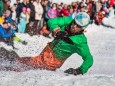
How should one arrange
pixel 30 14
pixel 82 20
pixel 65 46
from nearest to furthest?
pixel 82 20
pixel 65 46
pixel 30 14

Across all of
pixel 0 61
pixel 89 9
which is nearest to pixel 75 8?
pixel 89 9

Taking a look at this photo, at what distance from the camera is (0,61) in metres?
8.87

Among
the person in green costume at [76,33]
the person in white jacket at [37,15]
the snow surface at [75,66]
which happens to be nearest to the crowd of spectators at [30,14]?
the person in white jacket at [37,15]

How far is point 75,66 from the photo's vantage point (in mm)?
11859

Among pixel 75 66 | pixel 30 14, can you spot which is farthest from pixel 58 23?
pixel 30 14

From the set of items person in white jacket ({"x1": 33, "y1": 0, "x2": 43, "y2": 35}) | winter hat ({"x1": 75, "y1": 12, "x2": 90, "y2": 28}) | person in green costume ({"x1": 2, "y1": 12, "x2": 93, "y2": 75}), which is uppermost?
winter hat ({"x1": 75, "y1": 12, "x2": 90, "y2": 28})

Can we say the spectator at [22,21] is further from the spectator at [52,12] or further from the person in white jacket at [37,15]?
the spectator at [52,12]

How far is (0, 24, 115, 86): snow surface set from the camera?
678 centimetres

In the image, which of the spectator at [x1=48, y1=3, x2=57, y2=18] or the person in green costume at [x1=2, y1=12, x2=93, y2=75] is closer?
the person in green costume at [x1=2, y1=12, x2=93, y2=75]

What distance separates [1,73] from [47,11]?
8.16 metres

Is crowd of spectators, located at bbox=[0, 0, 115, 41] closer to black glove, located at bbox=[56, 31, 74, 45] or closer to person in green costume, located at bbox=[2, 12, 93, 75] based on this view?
person in green costume, located at bbox=[2, 12, 93, 75]

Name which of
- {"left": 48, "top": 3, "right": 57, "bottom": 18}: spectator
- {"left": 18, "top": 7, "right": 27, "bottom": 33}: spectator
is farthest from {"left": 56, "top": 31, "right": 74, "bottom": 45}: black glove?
{"left": 48, "top": 3, "right": 57, "bottom": 18}: spectator

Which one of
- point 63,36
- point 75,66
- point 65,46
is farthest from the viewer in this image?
point 75,66

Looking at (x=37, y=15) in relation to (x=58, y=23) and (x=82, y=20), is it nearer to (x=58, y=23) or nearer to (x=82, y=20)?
(x=58, y=23)
